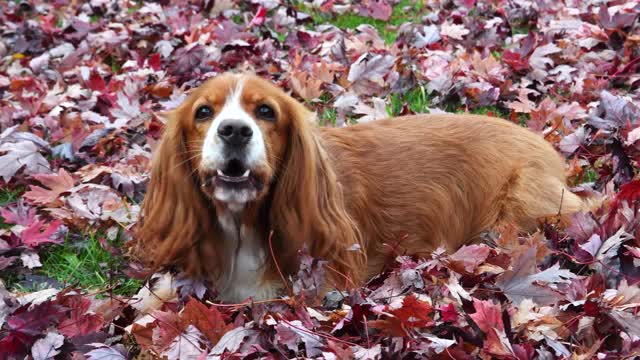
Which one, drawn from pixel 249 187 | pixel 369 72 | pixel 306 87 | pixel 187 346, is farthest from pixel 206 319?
pixel 369 72

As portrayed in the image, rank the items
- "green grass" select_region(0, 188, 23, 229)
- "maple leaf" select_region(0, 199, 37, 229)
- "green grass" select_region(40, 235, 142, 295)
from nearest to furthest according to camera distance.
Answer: "green grass" select_region(40, 235, 142, 295)
"maple leaf" select_region(0, 199, 37, 229)
"green grass" select_region(0, 188, 23, 229)

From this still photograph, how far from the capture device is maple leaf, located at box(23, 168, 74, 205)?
4.46m

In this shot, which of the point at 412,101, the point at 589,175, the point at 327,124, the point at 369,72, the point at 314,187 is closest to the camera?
the point at 314,187

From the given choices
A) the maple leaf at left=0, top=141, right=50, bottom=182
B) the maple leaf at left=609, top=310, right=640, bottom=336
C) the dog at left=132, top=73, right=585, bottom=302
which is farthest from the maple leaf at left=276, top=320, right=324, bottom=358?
the maple leaf at left=0, top=141, right=50, bottom=182

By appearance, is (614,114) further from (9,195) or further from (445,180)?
(9,195)

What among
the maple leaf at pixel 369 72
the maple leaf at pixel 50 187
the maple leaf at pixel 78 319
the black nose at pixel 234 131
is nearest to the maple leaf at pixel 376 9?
the maple leaf at pixel 369 72

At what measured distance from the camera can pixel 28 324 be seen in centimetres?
303

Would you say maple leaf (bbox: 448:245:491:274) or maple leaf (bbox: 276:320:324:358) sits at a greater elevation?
maple leaf (bbox: 448:245:491:274)

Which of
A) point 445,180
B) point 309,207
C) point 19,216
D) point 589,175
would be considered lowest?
point 19,216

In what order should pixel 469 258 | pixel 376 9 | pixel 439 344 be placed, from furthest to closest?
pixel 376 9, pixel 469 258, pixel 439 344

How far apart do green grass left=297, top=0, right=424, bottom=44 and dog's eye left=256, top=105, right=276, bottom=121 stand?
3.72 metres

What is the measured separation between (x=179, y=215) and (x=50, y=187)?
1.29 m

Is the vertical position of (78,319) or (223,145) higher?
(223,145)

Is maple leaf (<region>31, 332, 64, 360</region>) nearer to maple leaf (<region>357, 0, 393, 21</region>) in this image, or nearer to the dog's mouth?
the dog's mouth
